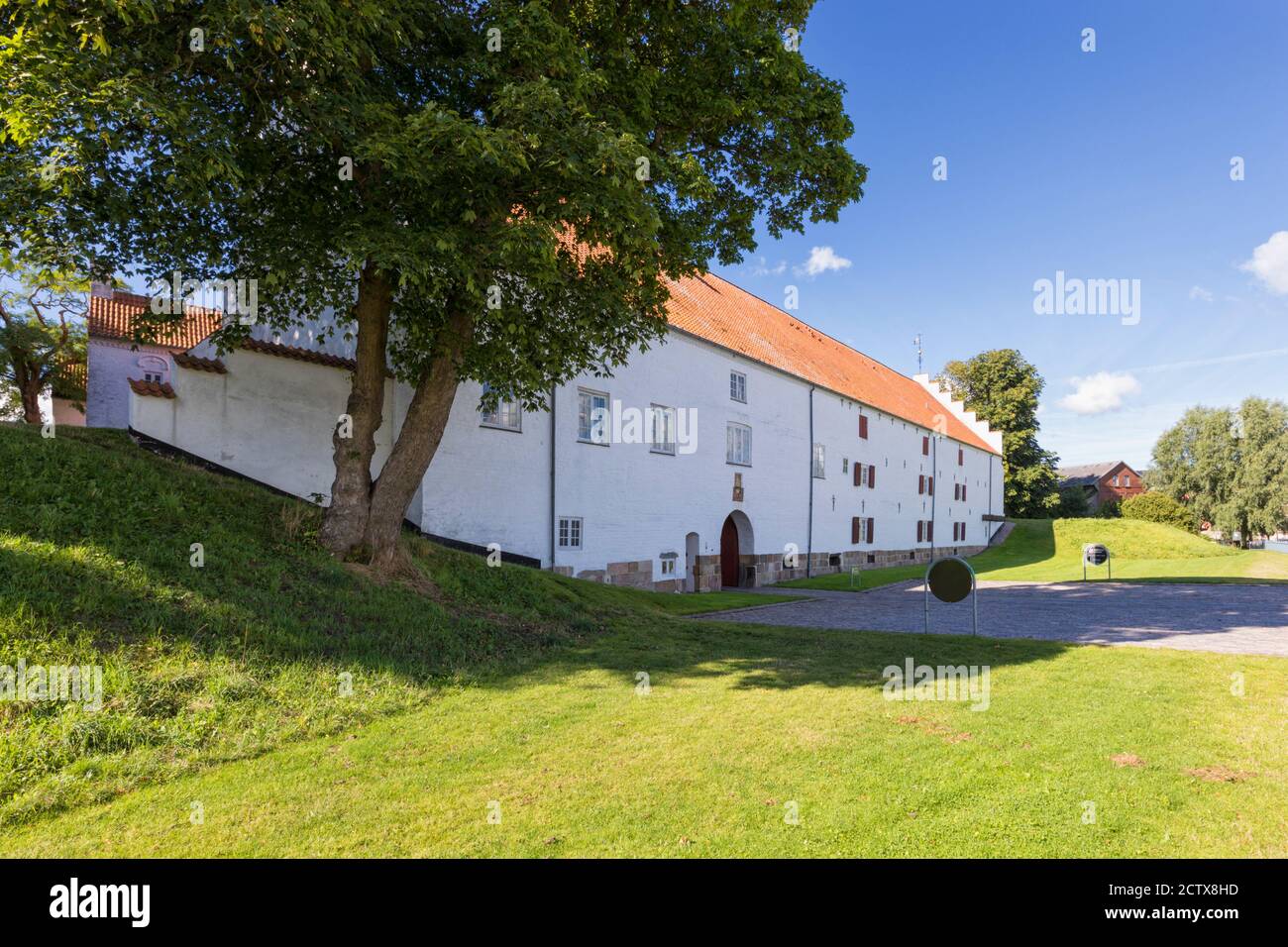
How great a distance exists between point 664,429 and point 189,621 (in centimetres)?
1531

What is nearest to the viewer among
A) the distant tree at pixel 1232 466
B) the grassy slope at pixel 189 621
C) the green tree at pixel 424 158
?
the grassy slope at pixel 189 621

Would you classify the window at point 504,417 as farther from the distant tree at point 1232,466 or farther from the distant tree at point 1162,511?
the distant tree at point 1232,466

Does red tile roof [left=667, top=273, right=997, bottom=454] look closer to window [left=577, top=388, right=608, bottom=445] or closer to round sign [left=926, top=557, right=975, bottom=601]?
window [left=577, top=388, right=608, bottom=445]

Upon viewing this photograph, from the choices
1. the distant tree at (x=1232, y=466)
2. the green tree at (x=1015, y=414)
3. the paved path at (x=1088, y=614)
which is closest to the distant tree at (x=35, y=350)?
the paved path at (x=1088, y=614)

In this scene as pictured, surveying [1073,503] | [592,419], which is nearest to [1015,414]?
[1073,503]

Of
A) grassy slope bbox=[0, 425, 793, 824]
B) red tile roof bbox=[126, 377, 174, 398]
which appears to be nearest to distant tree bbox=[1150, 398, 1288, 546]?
grassy slope bbox=[0, 425, 793, 824]

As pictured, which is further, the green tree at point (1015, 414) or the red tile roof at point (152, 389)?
the green tree at point (1015, 414)

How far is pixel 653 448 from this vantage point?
68.3ft

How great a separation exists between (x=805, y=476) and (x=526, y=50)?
21596 mm

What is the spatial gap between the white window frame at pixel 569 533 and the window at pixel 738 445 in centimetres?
732

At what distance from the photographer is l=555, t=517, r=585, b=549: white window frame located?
1780cm

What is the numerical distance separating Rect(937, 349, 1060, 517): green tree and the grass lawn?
51.5 m

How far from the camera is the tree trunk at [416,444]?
36.5ft
